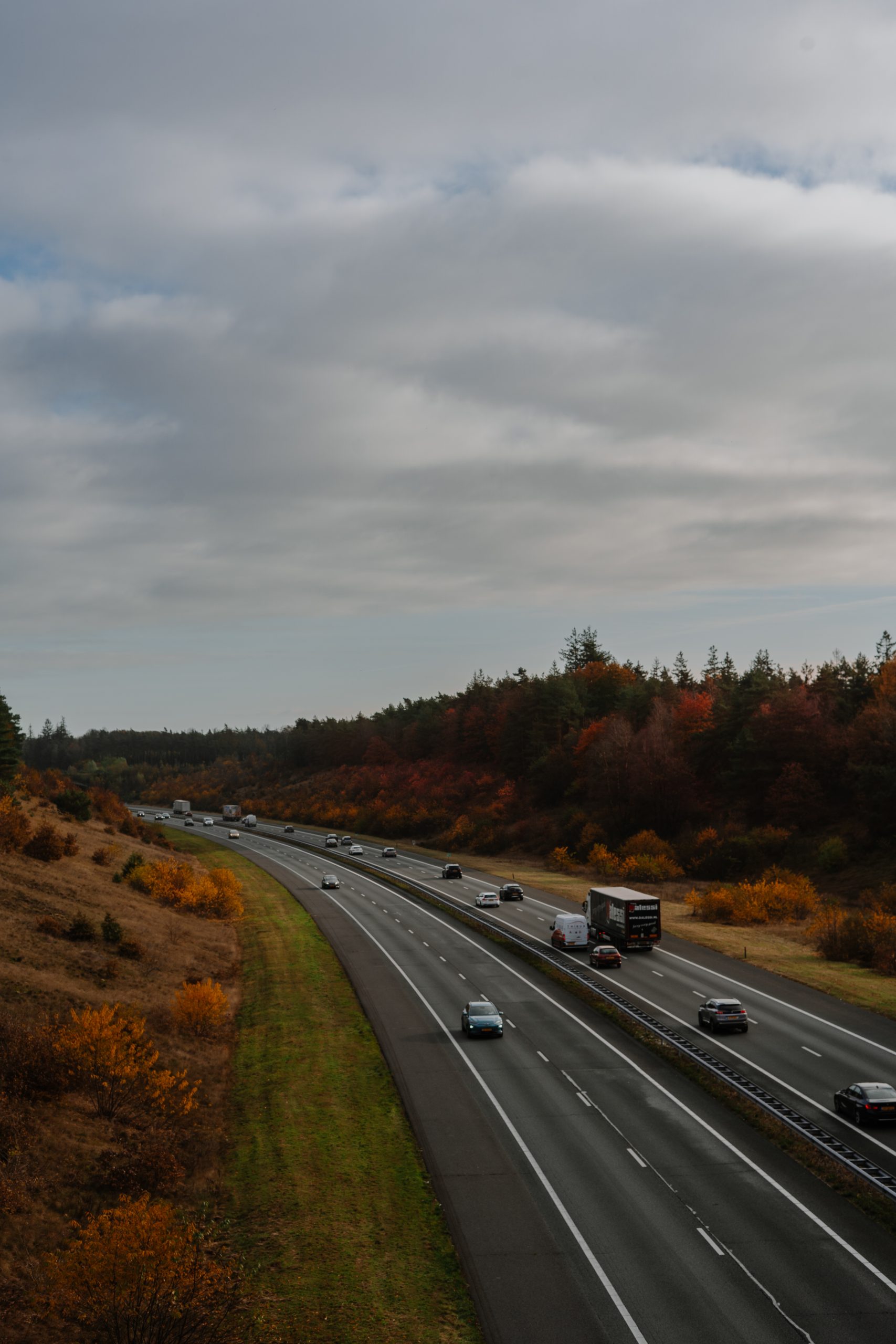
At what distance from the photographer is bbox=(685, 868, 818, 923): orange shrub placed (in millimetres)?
68438

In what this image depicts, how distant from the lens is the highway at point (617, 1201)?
60.3 feet

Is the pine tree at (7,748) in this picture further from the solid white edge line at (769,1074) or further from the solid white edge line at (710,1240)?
the solid white edge line at (710,1240)

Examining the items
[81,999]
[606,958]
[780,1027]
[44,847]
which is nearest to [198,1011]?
[81,999]

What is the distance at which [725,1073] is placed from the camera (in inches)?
1291

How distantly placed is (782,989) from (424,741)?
125876 millimetres

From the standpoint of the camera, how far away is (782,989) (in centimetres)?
4628

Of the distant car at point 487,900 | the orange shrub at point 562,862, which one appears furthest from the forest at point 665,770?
the distant car at point 487,900

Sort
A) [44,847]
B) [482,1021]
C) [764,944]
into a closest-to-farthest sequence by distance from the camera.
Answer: [482,1021], [764,944], [44,847]

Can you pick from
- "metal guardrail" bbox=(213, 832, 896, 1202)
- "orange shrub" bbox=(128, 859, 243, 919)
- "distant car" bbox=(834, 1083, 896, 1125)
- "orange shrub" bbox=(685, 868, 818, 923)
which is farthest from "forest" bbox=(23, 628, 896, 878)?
"distant car" bbox=(834, 1083, 896, 1125)

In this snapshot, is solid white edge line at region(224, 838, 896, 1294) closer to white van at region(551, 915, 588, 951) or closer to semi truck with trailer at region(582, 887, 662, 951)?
white van at region(551, 915, 588, 951)

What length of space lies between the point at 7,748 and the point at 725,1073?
7075cm

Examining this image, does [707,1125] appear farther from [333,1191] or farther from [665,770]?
[665,770]

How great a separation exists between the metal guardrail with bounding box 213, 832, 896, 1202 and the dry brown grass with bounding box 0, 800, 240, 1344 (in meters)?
16.9

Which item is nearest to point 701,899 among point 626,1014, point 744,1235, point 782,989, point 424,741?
point 782,989
